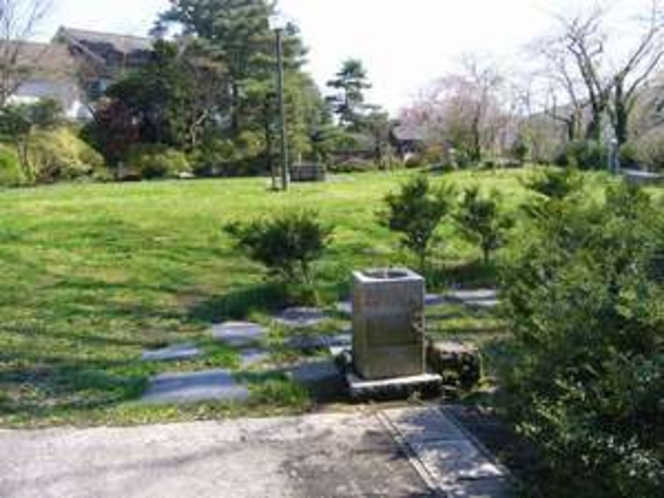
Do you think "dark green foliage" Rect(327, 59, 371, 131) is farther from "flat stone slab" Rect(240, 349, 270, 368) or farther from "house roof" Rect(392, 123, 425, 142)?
"flat stone slab" Rect(240, 349, 270, 368)

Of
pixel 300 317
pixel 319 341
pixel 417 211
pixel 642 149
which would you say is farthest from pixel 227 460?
pixel 642 149

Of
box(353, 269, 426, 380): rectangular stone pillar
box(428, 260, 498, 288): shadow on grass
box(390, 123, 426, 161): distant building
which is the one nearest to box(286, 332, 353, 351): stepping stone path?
box(353, 269, 426, 380): rectangular stone pillar

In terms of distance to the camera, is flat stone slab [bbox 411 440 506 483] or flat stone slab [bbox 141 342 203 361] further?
flat stone slab [bbox 141 342 203 361]

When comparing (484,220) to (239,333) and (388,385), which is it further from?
(388,385)

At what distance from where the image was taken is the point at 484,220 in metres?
9.26

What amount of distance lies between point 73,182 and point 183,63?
1014cm

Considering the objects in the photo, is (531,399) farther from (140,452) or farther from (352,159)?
(352,159)

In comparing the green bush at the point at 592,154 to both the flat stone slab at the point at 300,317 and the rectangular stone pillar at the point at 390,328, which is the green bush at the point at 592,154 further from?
the rectangular stone pillar at the point at 390,328

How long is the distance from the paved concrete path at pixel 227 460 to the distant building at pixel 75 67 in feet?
121

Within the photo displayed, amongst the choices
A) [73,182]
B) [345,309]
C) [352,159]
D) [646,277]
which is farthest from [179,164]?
[646,277]

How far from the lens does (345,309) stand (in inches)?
306

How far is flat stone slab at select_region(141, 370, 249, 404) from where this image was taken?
5.16 m

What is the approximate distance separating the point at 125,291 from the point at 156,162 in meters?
24.3

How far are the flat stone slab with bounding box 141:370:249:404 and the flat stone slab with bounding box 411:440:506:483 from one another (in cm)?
145
